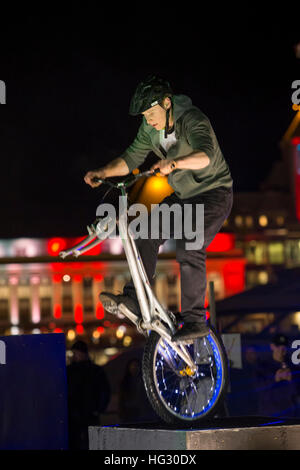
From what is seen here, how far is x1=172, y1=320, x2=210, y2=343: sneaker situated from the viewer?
516cm

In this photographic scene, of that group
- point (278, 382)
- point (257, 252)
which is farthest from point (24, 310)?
point (278, 382)

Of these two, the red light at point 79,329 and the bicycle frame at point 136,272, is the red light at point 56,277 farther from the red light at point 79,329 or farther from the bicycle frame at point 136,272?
the bicycle frame at point 136,272

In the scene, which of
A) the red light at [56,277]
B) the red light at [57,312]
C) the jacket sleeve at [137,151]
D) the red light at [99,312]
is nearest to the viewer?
the jacket sleeve at [137,151]

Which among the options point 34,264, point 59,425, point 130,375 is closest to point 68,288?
point 34,264

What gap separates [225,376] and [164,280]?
2467 inches

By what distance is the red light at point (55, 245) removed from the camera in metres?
60.8

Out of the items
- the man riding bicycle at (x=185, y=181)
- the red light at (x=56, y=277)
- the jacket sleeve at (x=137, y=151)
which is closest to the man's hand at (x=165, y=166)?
the man riding bicycle at (x=185, y=181)

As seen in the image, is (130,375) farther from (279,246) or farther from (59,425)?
(279,246)

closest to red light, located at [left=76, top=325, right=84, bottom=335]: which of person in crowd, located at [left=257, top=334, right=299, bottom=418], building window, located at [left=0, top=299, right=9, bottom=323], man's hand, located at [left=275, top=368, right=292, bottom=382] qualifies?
building window, located at [left=0, top=299, right=9, bottom=323]

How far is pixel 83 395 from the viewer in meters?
7.92

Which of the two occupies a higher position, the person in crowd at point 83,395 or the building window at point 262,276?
the building window at point 262,276

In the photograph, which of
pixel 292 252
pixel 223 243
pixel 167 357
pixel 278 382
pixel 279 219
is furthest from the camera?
pixel 279 219

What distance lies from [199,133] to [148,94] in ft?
1.29

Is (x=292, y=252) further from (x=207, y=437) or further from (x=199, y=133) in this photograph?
(x=207, y=437)
